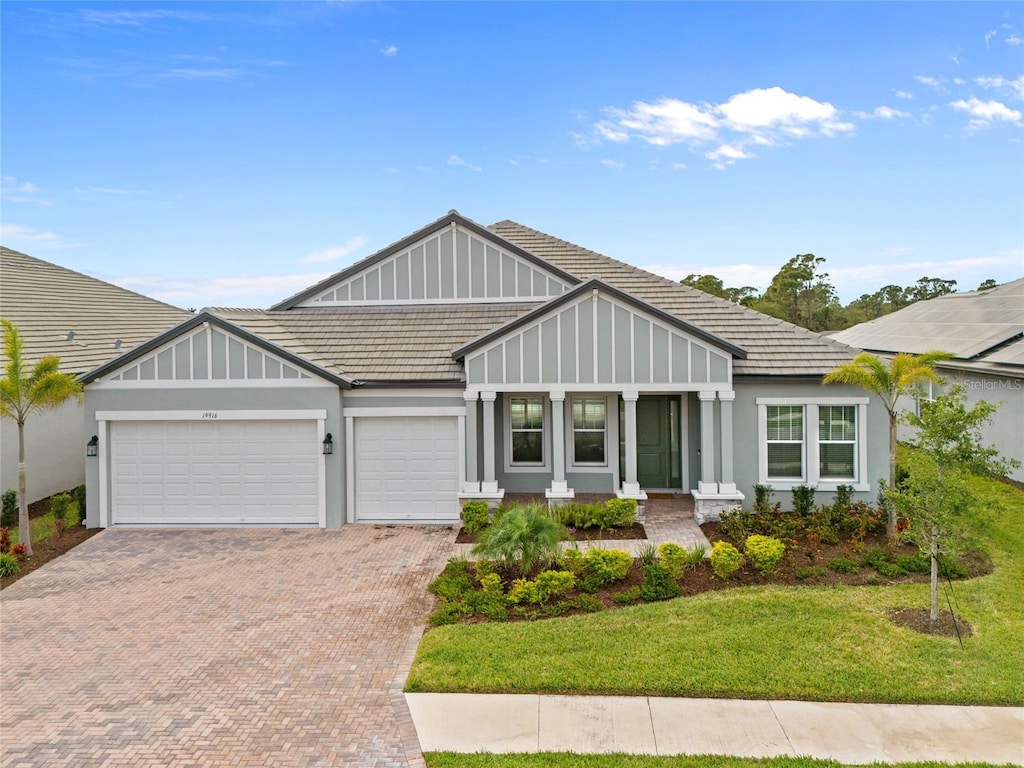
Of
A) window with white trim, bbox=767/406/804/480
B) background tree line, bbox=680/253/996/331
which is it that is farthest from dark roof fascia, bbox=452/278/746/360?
background tree line, bbox=680/253/996/331

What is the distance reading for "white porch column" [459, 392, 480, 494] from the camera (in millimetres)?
12914

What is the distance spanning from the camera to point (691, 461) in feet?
47.6

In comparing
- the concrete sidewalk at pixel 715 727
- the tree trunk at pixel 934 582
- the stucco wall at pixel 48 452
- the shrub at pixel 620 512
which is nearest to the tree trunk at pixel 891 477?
the tree trunk at pixel 934 582

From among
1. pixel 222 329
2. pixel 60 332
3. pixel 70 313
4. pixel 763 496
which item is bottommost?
pixel 763 496

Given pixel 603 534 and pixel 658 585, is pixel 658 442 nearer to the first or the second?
pixel 603 534

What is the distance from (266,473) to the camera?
13031 mm

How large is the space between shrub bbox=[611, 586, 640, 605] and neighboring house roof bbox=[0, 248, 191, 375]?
48.3 ft

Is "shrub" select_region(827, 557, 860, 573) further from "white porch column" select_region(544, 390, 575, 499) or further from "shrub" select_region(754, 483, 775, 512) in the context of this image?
"white porch column" select_region(544, 390, 575, 499)

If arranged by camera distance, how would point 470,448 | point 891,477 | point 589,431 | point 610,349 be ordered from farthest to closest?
point 589,431 → point 470,448 → point 610,349 → point 891,477

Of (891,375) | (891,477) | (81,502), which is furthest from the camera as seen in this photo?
(81,502)

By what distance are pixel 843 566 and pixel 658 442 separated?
5.64 meters

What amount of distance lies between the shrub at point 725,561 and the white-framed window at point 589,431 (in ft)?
16.9

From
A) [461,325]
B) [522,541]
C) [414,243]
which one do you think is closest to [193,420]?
[461,325]

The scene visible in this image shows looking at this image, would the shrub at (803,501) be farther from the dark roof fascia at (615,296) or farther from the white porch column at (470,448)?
the white porch column at (470,448)
